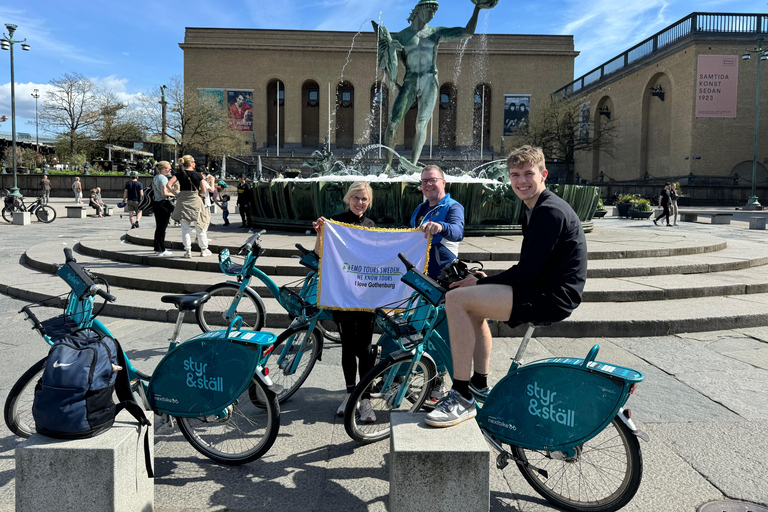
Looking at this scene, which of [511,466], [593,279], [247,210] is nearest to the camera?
[511,466]

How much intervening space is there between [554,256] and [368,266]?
147 centimetres

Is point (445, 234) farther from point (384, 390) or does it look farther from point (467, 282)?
point (384, 390)

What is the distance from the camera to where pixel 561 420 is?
2705 mm

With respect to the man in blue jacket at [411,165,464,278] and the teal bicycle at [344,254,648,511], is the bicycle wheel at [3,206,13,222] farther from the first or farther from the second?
the teal bicycle at [344,254,648,511]

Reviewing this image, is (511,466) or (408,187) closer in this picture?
(511,466)

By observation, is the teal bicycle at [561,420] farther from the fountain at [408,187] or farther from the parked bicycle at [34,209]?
Answer: the parked bicycle at [34,209]

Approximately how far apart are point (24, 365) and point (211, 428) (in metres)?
2.44

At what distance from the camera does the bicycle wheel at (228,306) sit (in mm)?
4887

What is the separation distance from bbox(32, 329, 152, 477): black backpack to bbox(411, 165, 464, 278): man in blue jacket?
7.68ft

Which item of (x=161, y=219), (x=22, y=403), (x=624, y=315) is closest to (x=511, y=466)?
(x=22, y=403)

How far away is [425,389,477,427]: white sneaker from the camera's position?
265 cm

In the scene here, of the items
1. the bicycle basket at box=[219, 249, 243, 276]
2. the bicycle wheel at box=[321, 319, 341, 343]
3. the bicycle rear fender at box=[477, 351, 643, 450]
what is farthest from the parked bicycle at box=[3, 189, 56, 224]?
the bicycle rear fender at box=[477, 351, 643, 450]

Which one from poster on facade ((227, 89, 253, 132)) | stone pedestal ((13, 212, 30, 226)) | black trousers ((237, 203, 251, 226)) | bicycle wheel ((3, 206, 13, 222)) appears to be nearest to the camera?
black trousers ((237, 203, 251, 226))

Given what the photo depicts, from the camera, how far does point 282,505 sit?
9.14 ft
